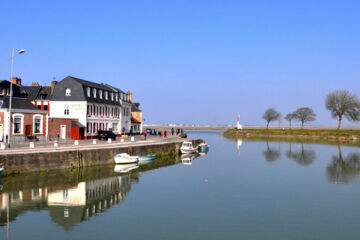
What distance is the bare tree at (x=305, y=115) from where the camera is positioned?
152125 mm

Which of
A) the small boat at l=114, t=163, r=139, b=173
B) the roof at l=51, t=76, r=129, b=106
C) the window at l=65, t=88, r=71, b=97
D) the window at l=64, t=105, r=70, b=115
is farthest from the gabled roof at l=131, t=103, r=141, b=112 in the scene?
the small boat at l=114, t=163, r=139, b=173

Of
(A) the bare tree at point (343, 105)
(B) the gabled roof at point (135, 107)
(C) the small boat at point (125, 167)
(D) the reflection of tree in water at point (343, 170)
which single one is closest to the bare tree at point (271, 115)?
(A) the bare tree at point (343, 105)

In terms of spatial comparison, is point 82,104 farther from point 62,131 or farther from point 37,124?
point 37,124

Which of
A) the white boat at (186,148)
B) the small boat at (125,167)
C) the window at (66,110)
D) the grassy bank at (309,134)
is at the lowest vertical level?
the small boat at (125,167)

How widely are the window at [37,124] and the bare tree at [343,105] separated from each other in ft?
341

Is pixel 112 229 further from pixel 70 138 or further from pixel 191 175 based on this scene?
pixel 70 138

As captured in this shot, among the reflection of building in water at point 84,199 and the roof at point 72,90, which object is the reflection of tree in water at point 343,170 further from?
the roof at point 72,90

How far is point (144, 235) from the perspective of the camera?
1952cm

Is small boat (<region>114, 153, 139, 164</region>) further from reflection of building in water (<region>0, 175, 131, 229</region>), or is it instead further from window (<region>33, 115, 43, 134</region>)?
window (<region>33, 115, 43, 134</region>)

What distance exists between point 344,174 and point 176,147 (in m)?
28.6

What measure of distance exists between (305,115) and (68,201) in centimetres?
14064

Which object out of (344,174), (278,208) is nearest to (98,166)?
(278,208)

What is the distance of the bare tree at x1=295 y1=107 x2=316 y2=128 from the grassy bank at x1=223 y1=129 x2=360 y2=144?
12.9 meters

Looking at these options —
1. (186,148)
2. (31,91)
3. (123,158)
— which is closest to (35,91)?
(31,91)
